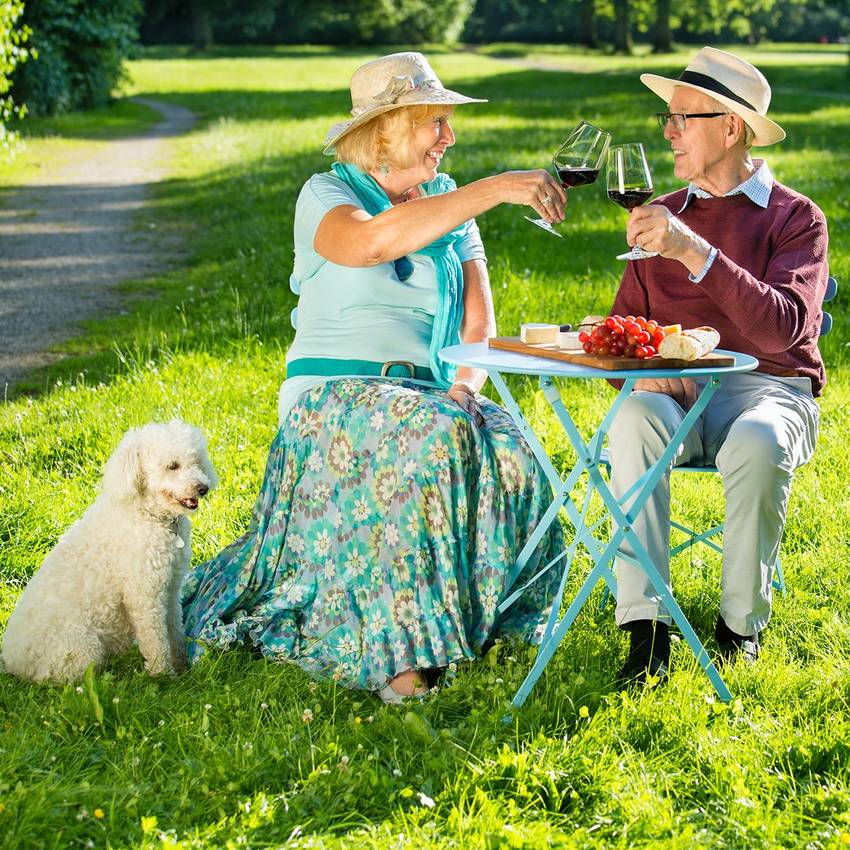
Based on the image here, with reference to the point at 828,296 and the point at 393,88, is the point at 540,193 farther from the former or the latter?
the point at 828,296

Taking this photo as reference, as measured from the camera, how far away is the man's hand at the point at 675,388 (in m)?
4.35

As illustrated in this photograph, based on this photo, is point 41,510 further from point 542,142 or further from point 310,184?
point 542,142

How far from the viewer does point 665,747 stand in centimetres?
352

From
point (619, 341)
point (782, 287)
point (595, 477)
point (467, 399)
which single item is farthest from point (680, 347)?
point (467, 399)

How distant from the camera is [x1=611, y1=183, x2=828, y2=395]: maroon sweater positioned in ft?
13.3

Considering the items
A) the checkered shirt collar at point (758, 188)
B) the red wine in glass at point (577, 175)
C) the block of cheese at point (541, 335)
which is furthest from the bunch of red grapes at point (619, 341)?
the checkered shirt collar at point (758, 188)

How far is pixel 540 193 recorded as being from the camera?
355 centimetres

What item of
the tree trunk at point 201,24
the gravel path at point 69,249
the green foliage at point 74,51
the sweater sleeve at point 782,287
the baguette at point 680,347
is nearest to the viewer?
the baguette at point 680,347

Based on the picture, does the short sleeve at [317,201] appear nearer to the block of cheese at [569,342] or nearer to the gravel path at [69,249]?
the block of cheese at [569,342]

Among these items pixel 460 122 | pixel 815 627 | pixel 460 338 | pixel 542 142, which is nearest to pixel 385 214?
pixel 460 338

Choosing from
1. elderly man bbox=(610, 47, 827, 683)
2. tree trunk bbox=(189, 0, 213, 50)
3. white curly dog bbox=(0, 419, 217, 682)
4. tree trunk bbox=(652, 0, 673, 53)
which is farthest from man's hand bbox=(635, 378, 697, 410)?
tree trunk bbox=(189, 0, 213, 50)

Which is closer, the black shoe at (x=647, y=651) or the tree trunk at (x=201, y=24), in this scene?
the black shoe at (x=647, y=651)

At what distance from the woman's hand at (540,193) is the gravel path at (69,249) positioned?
464cm

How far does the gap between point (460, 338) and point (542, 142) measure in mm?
14206
